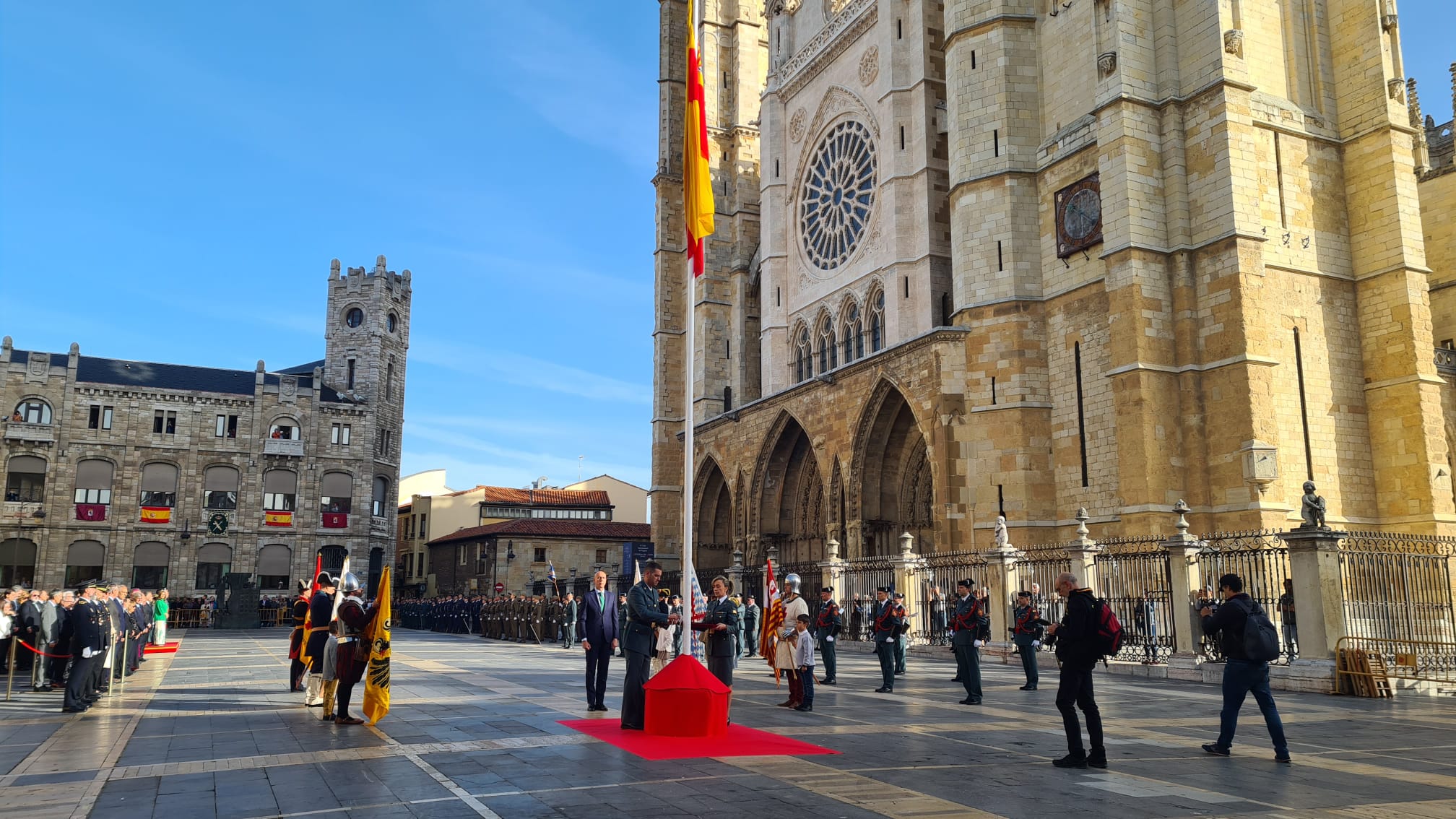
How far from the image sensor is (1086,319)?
75.7 feet

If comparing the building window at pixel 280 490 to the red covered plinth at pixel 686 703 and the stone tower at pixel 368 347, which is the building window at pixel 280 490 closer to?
the stone tower at pixel 368 347

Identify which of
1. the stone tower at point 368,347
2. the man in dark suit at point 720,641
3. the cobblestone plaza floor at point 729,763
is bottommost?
the cobblestone plaza floor at point 729,763

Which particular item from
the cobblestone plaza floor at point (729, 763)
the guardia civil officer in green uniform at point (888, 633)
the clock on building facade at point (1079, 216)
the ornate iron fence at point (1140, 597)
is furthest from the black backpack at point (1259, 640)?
the clock on building facade at point (1079, 216)

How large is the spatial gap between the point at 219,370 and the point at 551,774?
1984 inches

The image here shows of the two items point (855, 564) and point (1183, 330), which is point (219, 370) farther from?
point (1183, 330)

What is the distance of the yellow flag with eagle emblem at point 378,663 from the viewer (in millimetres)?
9836

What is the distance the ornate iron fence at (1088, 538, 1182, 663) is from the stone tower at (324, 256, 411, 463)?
40701mm

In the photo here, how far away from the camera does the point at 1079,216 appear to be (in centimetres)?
2338

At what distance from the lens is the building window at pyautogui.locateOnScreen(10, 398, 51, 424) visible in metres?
44.2

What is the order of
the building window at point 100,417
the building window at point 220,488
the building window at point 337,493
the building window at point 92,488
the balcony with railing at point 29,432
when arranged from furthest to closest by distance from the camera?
the building window at point 337,493 < the building window at point 220,488 < the building window at point 100,417 < the building window at point 92,488 < the balcony with railing at point 29,432

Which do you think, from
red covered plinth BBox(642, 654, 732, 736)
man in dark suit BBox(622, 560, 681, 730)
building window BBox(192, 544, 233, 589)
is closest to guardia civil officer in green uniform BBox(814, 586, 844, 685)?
man in dark suit BBox(622, 560, 681, 730)

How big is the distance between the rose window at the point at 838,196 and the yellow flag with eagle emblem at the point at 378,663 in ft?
79.0

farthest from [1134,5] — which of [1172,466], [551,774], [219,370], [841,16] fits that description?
[219,370]

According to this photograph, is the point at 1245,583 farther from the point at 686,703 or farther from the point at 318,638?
the point at 318,638
